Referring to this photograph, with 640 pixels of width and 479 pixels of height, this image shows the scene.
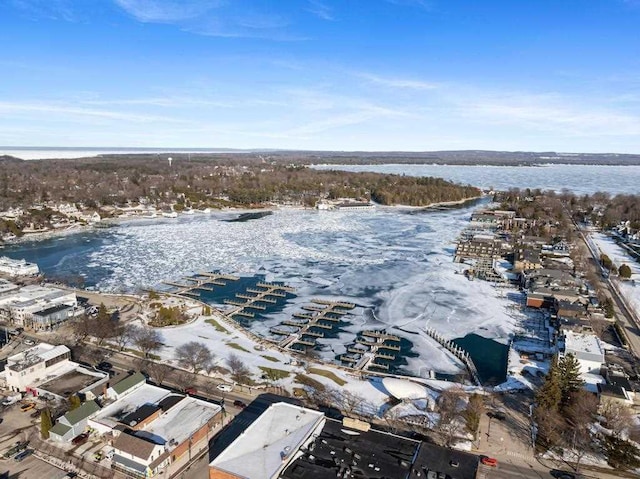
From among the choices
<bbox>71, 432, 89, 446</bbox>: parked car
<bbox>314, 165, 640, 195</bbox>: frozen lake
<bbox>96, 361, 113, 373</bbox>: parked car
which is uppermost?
<bbox>314, 165, 640, 195</bbox>: frozen lake

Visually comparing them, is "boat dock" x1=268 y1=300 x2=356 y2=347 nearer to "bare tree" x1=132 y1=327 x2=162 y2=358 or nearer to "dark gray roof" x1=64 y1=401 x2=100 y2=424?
"bare tree" x1=132 y1=327 x2=162 y2=358

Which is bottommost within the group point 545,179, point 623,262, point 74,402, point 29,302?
point 74,402

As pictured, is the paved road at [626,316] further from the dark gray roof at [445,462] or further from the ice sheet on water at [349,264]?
the dark gray roof at [445,462]

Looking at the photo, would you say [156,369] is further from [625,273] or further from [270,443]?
[625,273]

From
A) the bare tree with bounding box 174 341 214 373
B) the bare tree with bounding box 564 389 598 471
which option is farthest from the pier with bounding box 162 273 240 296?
the bare tree with bounding box 564 389 598 471

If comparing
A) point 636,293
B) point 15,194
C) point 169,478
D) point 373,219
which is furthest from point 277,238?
point 15,194

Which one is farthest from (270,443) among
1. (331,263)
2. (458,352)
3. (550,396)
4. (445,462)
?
(331,263)
